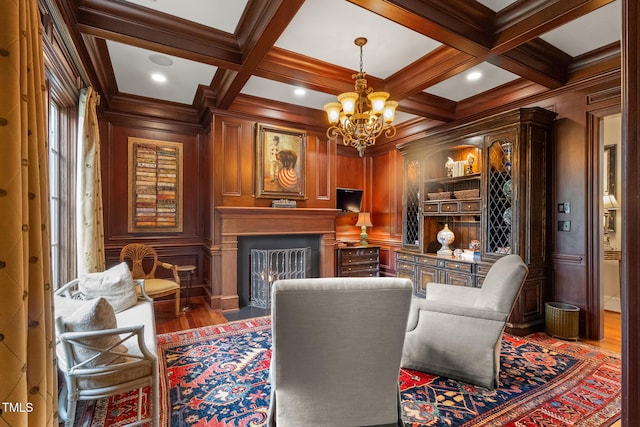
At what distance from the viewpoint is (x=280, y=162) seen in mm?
4551

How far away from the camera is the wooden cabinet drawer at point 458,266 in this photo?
12.6ft

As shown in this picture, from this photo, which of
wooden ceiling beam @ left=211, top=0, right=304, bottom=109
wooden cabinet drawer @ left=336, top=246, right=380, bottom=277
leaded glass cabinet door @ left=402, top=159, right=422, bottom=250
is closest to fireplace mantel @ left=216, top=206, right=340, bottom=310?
wooden cabinet drawer @ left=336, top=246, right=380, bottom=277

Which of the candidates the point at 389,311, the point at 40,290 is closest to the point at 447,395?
the point at 389,311

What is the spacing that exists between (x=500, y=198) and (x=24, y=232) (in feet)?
13.6

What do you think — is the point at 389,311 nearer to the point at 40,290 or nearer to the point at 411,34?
the point at 40,290

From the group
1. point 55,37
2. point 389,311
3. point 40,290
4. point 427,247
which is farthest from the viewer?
point 427,247

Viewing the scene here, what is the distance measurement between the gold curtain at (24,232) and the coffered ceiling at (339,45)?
4.43 ft

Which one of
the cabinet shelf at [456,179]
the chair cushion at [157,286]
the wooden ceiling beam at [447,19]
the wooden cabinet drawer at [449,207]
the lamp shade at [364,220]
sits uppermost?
the wooden ceiling beam at [447,19]

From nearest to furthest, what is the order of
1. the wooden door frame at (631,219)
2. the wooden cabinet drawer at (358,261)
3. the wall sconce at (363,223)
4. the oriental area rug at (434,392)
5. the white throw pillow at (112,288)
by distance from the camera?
1. the wooden door frame at (631,219)
2. the oriental area rug at (434,392)
3. the white throw pillow at (112,288)
4. the wooden cabinet drawer at (358,261)
5. the wall sconce at (363,223)

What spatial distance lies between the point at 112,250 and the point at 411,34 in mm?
4443

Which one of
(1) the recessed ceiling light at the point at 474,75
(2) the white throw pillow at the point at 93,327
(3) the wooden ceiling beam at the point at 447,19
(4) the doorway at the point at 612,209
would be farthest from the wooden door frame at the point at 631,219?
(4) the doorway at the point at 612,209

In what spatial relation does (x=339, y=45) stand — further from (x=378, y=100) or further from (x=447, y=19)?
(x=447, y=19)

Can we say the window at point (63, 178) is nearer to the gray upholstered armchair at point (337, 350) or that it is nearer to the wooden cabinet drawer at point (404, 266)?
the gray upholstered armchair at point (337, 350)

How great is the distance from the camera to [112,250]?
166 inches
